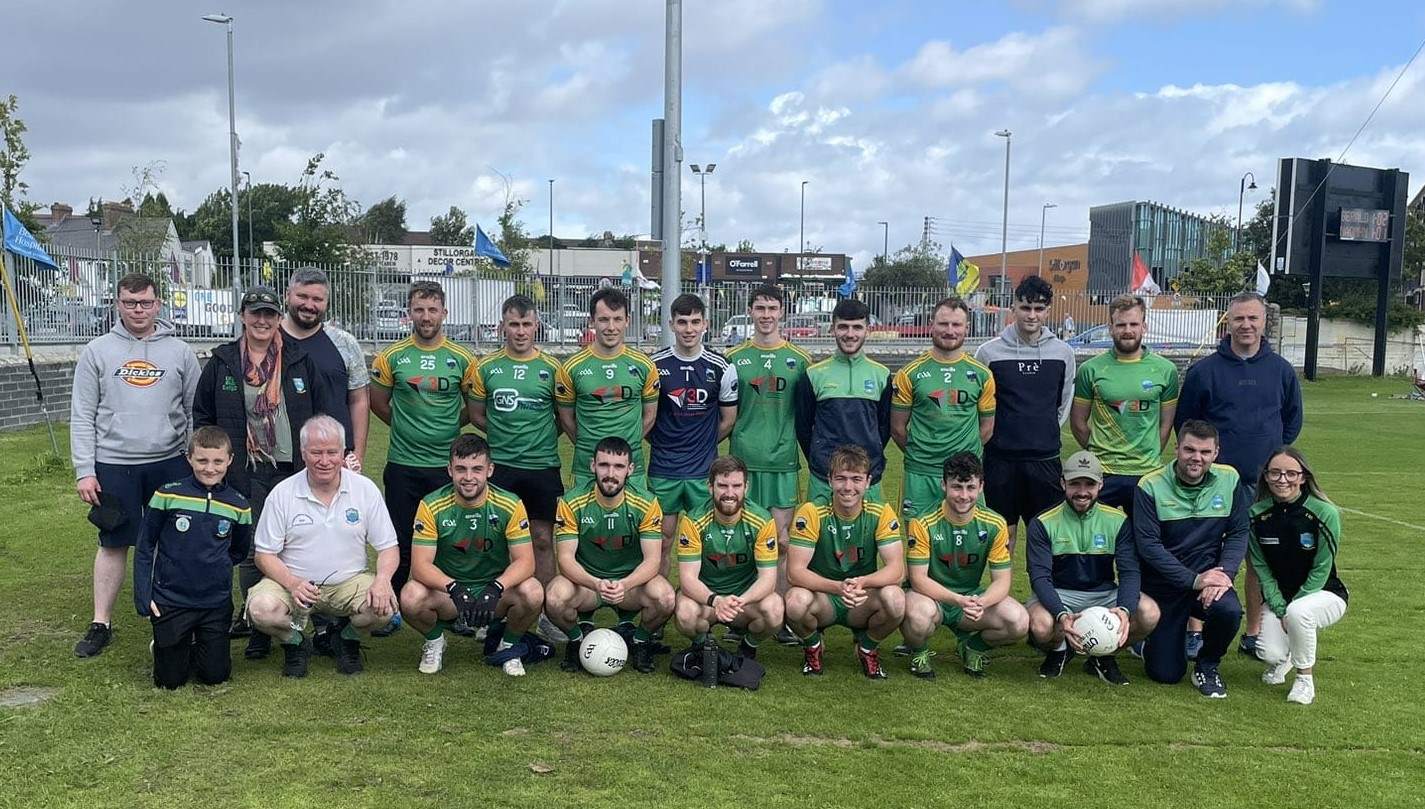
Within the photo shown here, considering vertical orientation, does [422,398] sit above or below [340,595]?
above

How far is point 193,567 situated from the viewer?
4.77 meters

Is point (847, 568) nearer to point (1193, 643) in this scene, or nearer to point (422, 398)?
point (1193, 643)

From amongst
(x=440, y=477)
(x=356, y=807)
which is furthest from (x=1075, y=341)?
(x=356, y=807)

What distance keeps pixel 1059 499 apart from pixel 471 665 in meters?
3.27

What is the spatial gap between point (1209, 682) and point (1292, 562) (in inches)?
29.0

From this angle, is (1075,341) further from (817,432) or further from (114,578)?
(114,578)

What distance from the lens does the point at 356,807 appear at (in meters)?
3.54

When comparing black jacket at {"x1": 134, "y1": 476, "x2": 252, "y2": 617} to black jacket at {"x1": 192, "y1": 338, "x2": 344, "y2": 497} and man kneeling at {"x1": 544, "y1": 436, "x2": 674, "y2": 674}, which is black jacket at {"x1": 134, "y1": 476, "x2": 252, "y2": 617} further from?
man kneeling at {"x1": 544, "y1": 436, "x2": 674, "y2": 674}

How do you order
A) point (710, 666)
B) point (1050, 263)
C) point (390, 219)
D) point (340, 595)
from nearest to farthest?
1. point (710, 666)
2. point (340, 595)
3. point (1050, 263)
4. point (390, 219)

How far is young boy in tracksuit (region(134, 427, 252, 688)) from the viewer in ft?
15.4

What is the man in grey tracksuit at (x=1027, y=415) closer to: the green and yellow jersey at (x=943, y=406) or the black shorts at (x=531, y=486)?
the green and yellow jersey at (x=943, y=406)

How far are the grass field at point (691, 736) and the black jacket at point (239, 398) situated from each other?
102 cm

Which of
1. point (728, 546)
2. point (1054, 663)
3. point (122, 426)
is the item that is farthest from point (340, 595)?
point (1054, 663)

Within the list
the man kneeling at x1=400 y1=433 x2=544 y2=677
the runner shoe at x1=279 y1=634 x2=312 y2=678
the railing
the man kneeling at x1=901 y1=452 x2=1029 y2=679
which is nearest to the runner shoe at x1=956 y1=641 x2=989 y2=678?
the man kneeling at x1=901 y1=452 x2=1029 y2=679
